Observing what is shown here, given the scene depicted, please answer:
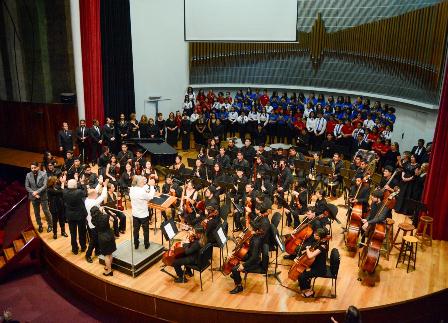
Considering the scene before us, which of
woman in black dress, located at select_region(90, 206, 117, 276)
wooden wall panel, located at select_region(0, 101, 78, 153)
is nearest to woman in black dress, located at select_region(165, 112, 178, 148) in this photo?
wooden wall panel, located at select_region(0, 101, 78, 153)

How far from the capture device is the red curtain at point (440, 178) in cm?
808

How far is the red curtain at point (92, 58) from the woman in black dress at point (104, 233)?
675 centimetres

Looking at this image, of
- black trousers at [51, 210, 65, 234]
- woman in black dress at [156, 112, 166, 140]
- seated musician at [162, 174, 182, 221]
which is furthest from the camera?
woman in black dress at [156, 112, 166, 140]

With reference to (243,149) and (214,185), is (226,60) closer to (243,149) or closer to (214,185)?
(243,149)

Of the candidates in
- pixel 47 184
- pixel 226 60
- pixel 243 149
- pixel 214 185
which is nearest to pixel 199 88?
pixel 226 60

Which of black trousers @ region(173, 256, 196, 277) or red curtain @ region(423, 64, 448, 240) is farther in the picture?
red curtain @ region(423, 64, 448, 240)

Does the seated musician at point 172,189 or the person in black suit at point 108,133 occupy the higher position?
the person in black suit at point 108,133

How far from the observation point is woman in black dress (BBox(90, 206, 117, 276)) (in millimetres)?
6664

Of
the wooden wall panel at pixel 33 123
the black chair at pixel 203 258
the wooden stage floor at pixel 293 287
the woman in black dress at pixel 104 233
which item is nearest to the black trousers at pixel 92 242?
the wooden stage floor at pixel 293 287

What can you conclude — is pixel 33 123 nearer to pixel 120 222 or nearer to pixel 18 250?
Answer: pixel 18 250

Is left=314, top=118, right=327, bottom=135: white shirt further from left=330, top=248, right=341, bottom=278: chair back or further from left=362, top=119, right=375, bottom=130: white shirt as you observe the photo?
left=330, top=248, right=341, bottom=278: chair back

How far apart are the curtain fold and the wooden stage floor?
6918mm

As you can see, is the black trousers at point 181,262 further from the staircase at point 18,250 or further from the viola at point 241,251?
the staircase at point 18,250

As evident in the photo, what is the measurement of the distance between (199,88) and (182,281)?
1114 cm
